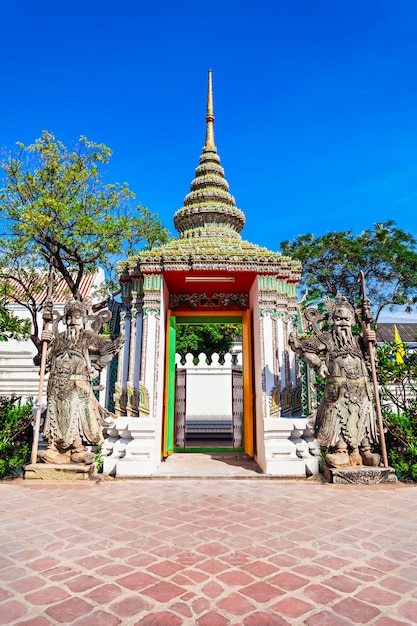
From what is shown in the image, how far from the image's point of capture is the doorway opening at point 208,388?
364 inches

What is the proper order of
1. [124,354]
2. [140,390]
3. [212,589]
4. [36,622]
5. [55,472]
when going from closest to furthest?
[36,622]
[212,589]
[55,472]
[140,390]
[124,354]

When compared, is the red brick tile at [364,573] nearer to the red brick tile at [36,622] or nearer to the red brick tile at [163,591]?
the red brick tile at [163,591]

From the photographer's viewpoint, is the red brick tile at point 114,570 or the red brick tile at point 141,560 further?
the red brick tile at point 141,560

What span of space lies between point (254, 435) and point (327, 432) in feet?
8.46

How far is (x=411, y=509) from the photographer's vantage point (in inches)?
191

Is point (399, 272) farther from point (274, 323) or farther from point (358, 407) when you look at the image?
point (358, 407)

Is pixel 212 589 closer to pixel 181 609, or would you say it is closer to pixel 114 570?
pixel 181 609

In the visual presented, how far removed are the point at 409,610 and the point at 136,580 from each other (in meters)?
1.94

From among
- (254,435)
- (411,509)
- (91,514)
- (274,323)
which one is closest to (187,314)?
(274,323)

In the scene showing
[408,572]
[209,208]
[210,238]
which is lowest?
[408,572]

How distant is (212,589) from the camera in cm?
283

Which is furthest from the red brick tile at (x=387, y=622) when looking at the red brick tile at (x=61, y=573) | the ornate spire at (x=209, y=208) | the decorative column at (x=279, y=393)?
the ornate spire at (x=209, y=208)

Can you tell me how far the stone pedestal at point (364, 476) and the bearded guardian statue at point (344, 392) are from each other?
0.58 ft

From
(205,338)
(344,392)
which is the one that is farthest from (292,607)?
(205,338)
